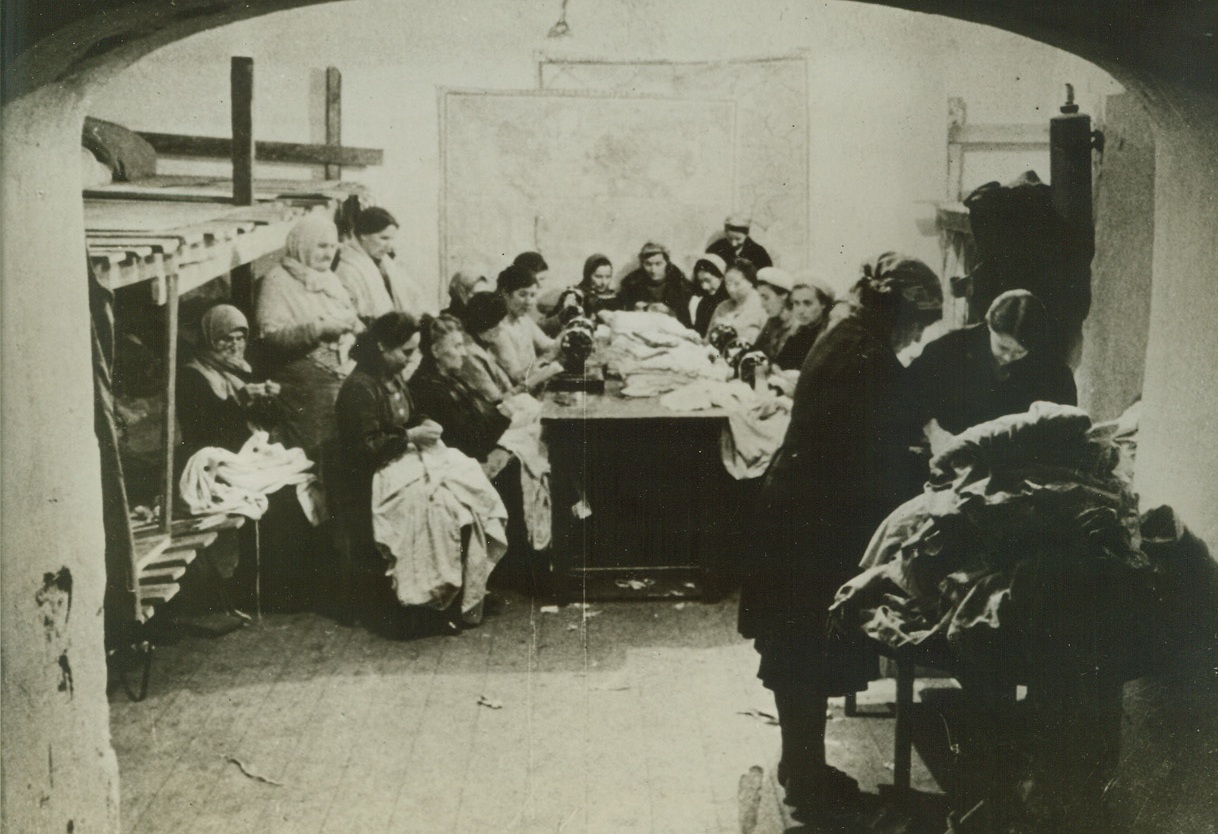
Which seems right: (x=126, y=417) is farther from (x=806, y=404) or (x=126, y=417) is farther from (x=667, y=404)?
(x=806, y=404)

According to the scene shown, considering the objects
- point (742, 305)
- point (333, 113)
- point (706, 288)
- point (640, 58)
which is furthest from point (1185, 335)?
point (333, 113)

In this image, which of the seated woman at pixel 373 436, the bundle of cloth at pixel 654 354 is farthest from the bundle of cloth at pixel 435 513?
the bundle of cloth at pixel 654 354

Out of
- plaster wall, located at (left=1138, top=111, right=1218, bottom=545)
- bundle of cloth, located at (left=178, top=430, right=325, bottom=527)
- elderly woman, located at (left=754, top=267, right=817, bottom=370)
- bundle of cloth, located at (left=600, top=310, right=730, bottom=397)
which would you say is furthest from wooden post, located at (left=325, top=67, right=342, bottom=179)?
plaster wall, located at (left=1138, top=111, right=1218, bottom=545)

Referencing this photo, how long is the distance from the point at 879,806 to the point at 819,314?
5.10 feet

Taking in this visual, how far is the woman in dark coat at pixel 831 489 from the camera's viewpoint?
3928 millimetres

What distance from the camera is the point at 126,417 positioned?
383 centimetres

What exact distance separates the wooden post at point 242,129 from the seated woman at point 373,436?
58 cm

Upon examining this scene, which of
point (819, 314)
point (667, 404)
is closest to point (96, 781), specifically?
point (667, 404)

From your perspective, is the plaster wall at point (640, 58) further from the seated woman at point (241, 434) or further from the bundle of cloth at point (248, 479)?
the bundle of cloth at point (248, 479)

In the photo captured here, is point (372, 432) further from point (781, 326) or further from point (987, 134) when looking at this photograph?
point (987, 134)

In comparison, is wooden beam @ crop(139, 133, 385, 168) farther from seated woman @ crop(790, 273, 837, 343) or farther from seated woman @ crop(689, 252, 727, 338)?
seated woman @ crop(790, 273, 837, 343)

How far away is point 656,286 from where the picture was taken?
3992 millimetres

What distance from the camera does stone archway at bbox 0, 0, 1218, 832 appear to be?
11.5 ft

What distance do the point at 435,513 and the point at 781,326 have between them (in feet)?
4.19
